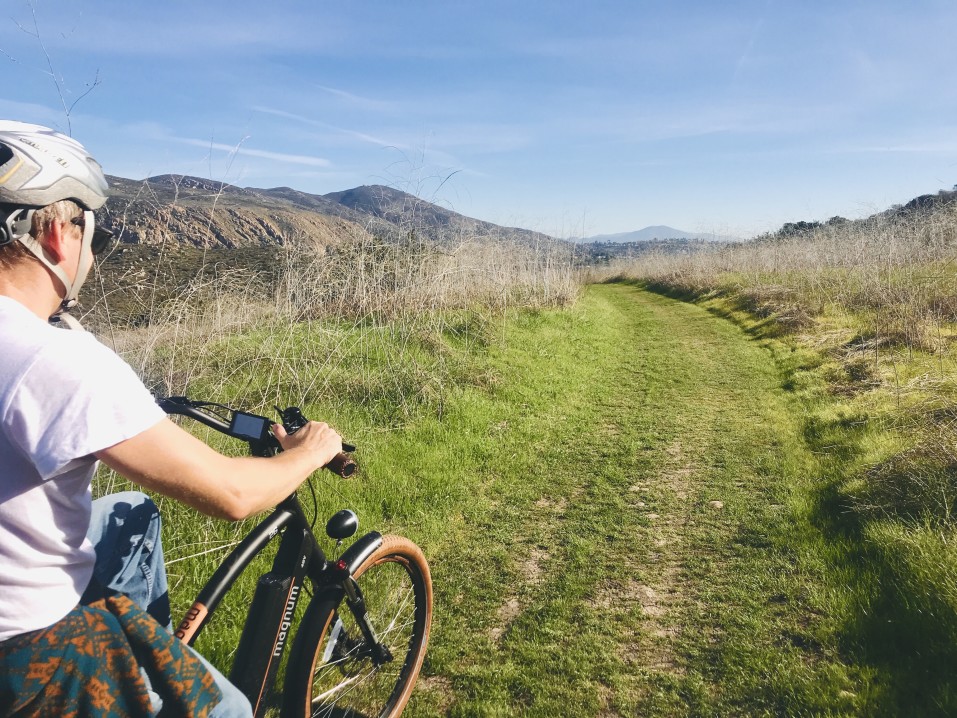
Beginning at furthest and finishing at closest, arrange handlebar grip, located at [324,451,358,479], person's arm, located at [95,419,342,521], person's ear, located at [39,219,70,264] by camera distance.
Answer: handlebar grip, located at [324,451,358,479] → person's ear, located at [39,219,70,264] → person's arm, located at [95,419,342,521]

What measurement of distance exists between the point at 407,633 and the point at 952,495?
12.0ft

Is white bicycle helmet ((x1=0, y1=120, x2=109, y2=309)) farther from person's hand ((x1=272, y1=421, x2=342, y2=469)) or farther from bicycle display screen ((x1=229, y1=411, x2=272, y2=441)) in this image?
person's hand ((x1=272, y1=421, x2=342, y2=469))

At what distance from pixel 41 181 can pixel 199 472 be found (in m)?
0.78

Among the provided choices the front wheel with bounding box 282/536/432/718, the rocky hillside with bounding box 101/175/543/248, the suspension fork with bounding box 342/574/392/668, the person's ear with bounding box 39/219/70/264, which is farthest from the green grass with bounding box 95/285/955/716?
the person's ear with bounding box 39/219/70/264

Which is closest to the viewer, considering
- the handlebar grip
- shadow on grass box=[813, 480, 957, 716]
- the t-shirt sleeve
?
the t-shirt sleeve

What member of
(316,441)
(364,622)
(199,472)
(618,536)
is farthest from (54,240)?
(618,536)

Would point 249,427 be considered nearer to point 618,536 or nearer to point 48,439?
point 48,439

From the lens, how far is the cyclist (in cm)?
112

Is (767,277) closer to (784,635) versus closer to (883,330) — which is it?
(883,330)

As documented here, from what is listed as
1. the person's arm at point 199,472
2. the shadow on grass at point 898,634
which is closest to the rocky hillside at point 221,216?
the person's arm at point 199,472

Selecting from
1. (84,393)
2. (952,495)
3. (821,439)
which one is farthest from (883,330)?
(84,393)

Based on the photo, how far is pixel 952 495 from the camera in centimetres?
375

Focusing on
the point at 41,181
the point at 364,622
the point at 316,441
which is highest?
the point at 41,181

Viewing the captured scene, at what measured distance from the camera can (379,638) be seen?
2.64m
